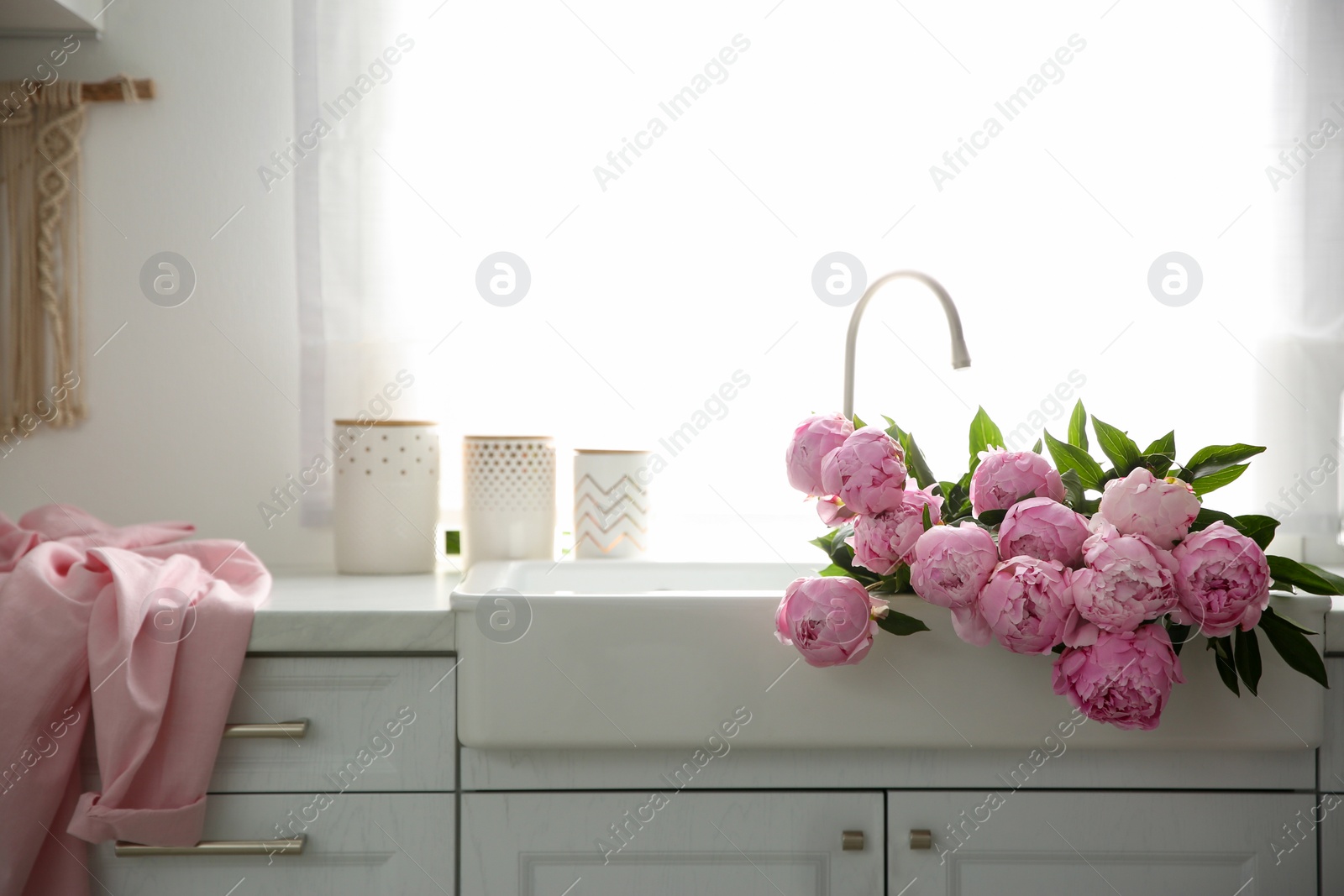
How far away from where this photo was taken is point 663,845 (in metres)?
0.89

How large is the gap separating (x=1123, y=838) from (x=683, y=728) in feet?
1.48

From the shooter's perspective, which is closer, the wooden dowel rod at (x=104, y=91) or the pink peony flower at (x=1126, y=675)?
the pink peony flower at (x=1126, y=675)

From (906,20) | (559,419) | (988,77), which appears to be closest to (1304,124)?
(988,77)

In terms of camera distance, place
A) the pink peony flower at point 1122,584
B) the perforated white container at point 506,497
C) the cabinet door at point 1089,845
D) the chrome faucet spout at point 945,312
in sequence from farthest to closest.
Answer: the perforated white container at point 506,497 < the chrome faucet spout at point 945,312 < the cabinet door at point 1089,845 < the pink peony flower at point 1122,584

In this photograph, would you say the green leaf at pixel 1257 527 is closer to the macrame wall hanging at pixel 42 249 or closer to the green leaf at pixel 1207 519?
the green leaf at pixel 1207 519

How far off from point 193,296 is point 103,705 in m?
0.73

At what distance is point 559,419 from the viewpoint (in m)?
1.37

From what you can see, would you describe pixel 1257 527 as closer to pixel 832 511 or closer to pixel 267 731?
pixel 832 511

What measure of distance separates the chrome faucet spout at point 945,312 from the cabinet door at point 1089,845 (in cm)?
47

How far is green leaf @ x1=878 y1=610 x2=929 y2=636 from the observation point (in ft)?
2.70

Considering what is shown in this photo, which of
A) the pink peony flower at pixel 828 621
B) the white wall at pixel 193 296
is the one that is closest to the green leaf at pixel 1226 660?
the pink peony flower at pixel 828 621

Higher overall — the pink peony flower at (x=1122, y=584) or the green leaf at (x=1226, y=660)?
the pink peony flower at (x=1122, y=584)

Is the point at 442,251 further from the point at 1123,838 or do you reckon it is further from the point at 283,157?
the point at 1123,838

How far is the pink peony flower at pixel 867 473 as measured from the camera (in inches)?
30.5
